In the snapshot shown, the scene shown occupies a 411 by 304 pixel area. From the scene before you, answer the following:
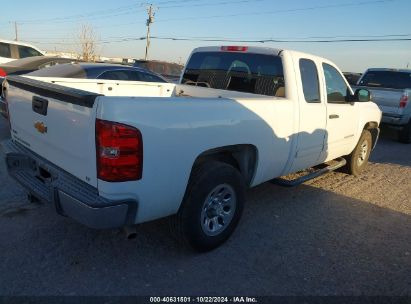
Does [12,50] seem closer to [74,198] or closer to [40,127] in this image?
[40,127]

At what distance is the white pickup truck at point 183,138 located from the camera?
268cm

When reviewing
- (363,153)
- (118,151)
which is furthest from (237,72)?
(363,153)

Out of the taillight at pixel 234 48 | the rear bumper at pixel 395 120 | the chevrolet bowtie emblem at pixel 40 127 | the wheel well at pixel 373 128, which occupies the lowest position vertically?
the rear bumper at pixel 395 120

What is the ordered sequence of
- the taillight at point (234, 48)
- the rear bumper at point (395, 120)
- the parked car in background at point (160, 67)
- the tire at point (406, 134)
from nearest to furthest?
the taillight at point (234, 48), the rear bumper at point (395, 120), the tire at point (406, 134), the parked car in background at point (160, 67)

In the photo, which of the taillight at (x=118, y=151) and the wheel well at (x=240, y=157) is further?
the wheel well at (x=240, y=157)

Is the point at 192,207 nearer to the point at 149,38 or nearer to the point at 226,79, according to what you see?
the point at 226,79

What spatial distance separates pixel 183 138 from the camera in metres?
2.97

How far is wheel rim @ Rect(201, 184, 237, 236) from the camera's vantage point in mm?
3477

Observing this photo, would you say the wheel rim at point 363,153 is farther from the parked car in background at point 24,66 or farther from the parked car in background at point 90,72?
the parked car in background at point 24,66

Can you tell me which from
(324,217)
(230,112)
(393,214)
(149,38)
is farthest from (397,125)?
(149,38)

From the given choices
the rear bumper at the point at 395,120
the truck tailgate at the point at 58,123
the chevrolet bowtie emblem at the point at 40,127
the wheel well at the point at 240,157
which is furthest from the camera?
the rear bumper at the point at 395,120

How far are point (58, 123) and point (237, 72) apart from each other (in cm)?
251

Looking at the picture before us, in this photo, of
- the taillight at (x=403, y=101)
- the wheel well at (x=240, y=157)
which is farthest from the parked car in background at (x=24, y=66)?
the taillight at (x=403, y=101)

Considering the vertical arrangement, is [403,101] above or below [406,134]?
above
